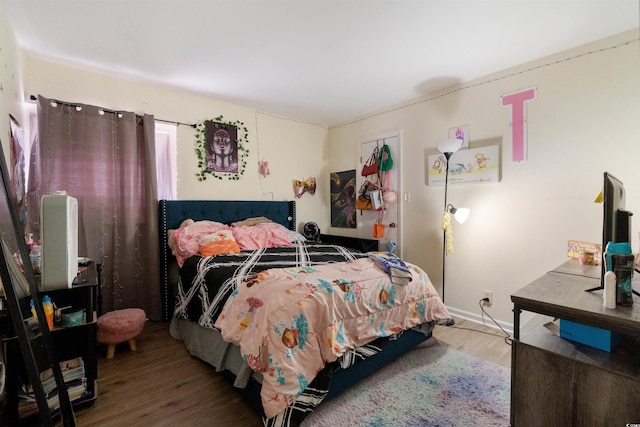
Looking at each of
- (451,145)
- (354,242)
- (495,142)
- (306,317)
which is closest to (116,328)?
(306,317)

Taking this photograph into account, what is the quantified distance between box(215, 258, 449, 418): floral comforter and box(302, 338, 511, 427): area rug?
330 millimetres

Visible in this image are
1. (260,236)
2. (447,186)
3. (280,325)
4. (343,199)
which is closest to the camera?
(280,325)

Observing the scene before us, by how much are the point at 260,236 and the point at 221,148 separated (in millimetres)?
1214

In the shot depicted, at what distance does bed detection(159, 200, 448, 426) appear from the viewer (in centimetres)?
144

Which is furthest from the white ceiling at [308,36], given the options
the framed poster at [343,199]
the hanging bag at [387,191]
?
the framed poster at [343,199]

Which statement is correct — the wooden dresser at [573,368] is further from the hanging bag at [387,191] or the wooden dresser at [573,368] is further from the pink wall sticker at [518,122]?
the hanging bag at [387,191]

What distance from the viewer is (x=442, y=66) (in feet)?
8.64

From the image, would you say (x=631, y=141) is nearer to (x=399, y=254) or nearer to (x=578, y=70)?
(x=578, y=70)

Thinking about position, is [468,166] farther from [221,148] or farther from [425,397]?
[221,148]

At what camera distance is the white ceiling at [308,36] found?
1856 millimetres

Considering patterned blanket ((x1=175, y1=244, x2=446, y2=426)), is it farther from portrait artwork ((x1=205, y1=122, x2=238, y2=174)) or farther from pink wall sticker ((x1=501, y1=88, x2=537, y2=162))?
pink wall sticker ((x1=501, y1=88, x2=537, y2=162))

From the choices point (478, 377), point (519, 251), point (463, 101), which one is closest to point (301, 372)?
point (478, 377)

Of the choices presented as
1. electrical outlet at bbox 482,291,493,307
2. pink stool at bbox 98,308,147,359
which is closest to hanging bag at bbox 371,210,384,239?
electrical outlet at bbox 482,291,493,307

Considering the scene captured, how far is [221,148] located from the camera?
3496mm
